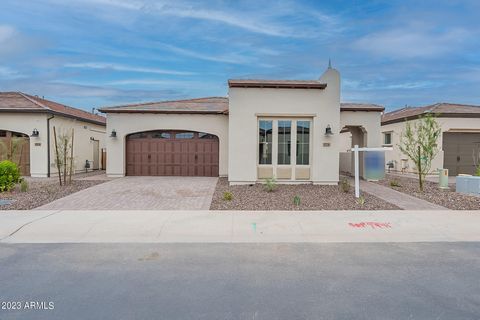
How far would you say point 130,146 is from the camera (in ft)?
60.0

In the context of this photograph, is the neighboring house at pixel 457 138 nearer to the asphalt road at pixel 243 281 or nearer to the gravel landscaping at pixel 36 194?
the asphalt road at pixel 243 281

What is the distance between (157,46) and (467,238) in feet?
51.0

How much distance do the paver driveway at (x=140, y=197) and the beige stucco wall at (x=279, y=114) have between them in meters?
1.81

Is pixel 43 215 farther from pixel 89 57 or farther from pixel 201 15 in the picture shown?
pixel 89 57

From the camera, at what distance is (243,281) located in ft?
15.1

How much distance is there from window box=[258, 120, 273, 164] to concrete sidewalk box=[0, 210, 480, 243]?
17.5 feet

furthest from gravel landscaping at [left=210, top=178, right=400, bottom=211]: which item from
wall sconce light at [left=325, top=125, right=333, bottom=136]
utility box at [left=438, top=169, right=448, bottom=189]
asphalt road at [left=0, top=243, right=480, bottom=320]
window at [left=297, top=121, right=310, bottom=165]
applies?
utility box at [left=438, top=169, right=448, bottom=189]

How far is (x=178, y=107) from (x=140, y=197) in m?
8.30

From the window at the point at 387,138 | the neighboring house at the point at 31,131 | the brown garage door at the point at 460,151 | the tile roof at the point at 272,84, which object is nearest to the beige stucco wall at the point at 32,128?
the neighboring house at the point at 31,131

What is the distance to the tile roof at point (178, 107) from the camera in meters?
17.8

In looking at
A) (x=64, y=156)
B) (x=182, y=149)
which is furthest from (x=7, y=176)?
(x=182, y=149)

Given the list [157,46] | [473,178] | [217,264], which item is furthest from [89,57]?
[473,178]

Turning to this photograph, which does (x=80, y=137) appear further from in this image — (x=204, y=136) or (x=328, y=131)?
(x=328, y=131)

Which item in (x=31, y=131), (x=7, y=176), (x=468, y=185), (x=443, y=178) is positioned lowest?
(x=468, y=185)
